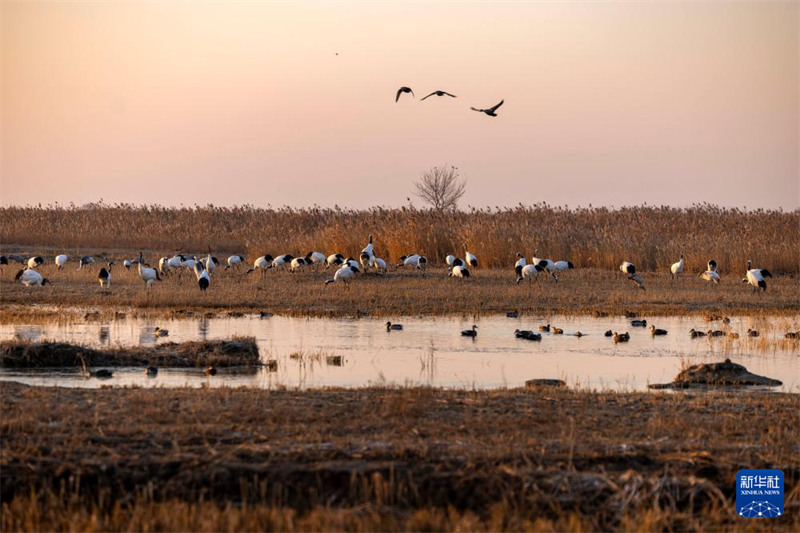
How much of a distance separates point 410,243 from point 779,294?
1343 cm

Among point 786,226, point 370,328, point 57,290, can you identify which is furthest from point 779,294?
point 57,290

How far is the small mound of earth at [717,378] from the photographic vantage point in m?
12.1

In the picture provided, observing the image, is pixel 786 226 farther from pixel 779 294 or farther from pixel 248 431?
pixel 248 431

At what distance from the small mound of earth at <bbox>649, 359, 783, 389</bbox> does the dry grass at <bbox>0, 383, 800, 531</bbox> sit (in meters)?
2.62

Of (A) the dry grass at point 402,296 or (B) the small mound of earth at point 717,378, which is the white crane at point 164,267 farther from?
(B) the small mound of earth at point 717,378

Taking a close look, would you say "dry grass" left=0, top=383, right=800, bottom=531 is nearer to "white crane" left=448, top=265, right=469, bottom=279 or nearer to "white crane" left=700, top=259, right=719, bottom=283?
"white crane" left=448, top=265, right=469, bottom=279

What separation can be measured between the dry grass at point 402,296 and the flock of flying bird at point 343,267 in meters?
0.30

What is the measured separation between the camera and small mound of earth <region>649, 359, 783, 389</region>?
476 inches

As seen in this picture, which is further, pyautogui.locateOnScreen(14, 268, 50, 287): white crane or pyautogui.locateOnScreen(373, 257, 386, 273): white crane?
pyautogui.locateOnScreen(373, 257, 386, 273): white crane

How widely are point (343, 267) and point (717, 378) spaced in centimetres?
1549

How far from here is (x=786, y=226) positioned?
127 feet

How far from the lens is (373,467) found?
7367 mm

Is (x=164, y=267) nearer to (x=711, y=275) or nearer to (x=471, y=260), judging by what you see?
(x=471, y=260)

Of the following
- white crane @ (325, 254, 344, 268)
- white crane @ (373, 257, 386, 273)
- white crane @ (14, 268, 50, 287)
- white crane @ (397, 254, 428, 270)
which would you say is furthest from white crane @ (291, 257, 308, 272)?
white crane @ (14, 268, 50, 287)
